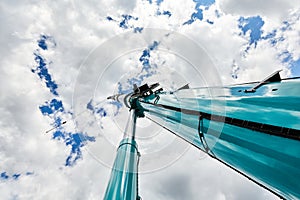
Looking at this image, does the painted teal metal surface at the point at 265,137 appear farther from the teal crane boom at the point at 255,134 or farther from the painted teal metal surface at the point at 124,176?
the painted teal metal surface at the point at 124,176

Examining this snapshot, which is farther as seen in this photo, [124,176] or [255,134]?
[124,176]

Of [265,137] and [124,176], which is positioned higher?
[265,137]

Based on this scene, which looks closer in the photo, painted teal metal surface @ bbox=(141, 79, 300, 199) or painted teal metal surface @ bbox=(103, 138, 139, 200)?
painted teal metal surface @ bbox=(141, 79, 300, 199)

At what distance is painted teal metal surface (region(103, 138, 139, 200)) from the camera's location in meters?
3.98

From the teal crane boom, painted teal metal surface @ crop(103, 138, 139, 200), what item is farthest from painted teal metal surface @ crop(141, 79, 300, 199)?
painted teal metal surface @ crop(103, 138, 139, 200)

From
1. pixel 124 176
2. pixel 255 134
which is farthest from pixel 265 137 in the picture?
pixel 124 176

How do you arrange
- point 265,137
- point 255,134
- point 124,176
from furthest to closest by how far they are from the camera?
point 124,176 < point 255,134 < point 265,137

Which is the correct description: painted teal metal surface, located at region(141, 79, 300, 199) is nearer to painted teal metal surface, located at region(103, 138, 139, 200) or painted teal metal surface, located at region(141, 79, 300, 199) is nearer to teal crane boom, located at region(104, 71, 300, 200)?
teal crane boom, located at region(104, 71, 300, 200)

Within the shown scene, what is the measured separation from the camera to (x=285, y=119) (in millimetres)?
2367

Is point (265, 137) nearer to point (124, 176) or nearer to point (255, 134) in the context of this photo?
point (255, 134)

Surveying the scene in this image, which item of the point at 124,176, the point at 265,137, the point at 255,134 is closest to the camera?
the point at 265,137

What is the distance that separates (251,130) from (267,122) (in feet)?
0.98

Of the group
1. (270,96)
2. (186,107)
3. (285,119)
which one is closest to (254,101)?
(270,96)

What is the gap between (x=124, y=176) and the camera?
4555 millimetres
